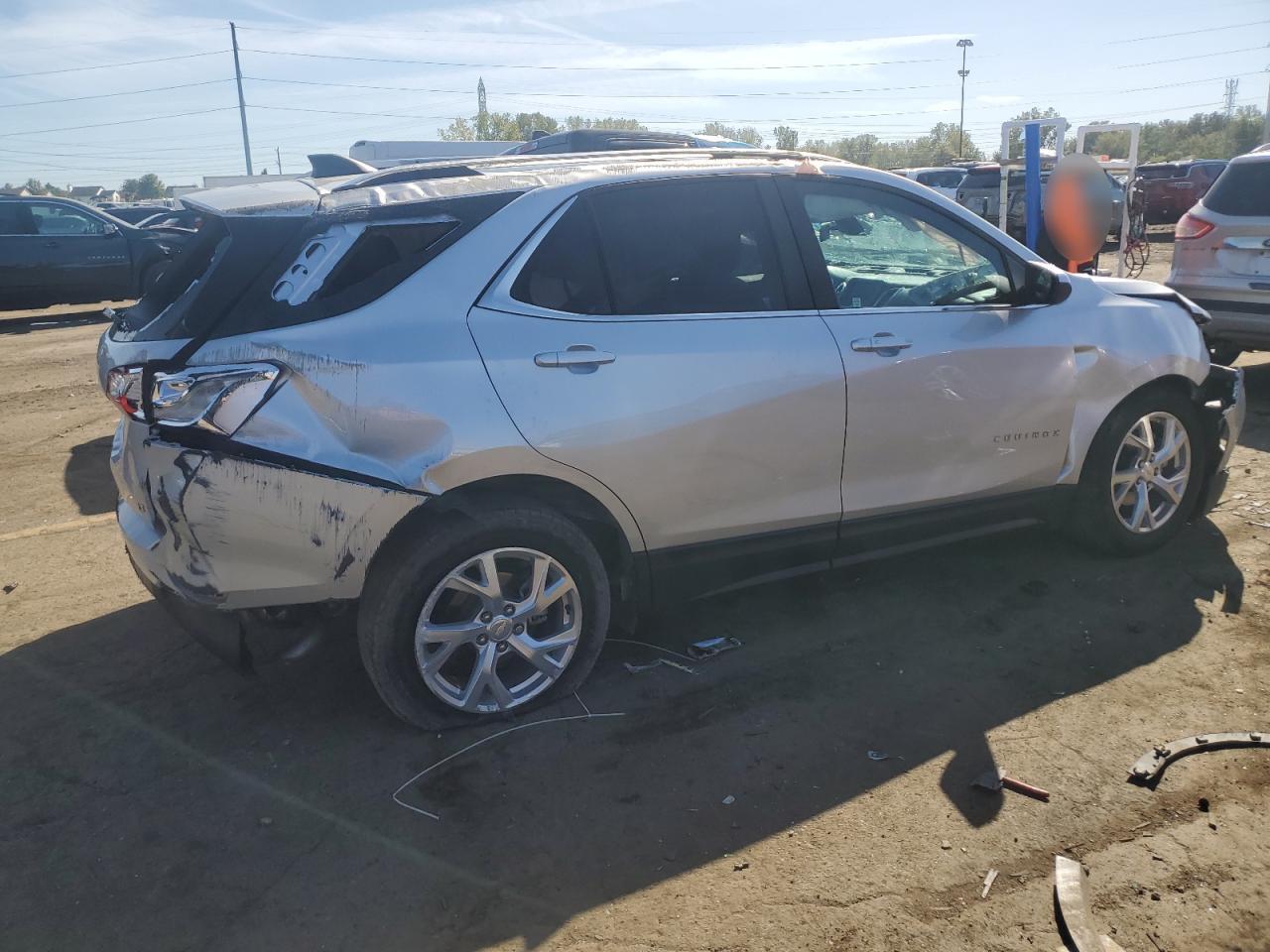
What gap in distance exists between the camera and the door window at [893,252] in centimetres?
400

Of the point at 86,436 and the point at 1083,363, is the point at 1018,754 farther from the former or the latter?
the point at 86,436

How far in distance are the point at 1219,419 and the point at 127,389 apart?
180 inches

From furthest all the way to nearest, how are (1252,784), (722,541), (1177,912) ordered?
(722,541) < (1252,784) < (1177,912)

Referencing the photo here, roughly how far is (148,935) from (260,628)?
3.24 feet

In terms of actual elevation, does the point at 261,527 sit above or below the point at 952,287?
below

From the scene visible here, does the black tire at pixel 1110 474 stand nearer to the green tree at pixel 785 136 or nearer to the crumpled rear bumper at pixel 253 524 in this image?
the crumpled rear bumper at pixel 253 524

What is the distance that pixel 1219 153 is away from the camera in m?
58.2

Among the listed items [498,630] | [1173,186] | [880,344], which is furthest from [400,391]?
[1173,186]

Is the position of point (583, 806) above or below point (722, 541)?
below

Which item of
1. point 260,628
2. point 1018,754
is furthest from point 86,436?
point 1018,754

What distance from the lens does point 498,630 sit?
3.44 metres

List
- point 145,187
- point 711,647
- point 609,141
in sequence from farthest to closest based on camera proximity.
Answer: point 145,187 < point 609,141 < point 711,647

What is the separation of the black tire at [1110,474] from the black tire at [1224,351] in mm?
3675

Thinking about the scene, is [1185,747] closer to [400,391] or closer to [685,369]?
[685,369]
